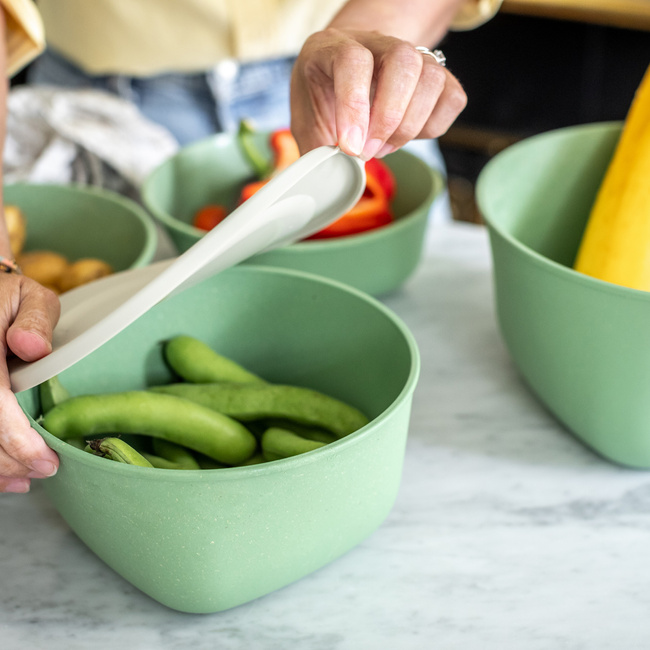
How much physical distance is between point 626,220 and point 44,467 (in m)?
0.52

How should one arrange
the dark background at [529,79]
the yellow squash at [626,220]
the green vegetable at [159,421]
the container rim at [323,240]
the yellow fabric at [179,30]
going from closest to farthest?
1. the green vegetable at [159,421]
2. the yellow squash at [626,220]
3. the container rim at [323,240]
4. the yellow fabric at [179,30]
5. the dark background at [529,79]

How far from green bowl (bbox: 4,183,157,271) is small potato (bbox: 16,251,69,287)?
0.18 feet

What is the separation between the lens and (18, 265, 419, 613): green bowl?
429mm

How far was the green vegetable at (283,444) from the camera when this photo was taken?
0.51m

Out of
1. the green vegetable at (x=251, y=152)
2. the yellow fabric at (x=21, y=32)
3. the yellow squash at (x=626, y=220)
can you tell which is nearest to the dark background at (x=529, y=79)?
the green vegetable at (x=251, y=152)

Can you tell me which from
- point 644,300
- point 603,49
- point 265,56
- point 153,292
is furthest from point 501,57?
point 153,292

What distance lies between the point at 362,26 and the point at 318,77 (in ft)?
0.47

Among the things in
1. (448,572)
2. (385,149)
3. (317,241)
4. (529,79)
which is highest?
(385,149)

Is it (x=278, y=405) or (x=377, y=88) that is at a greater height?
(x=377, y=88)

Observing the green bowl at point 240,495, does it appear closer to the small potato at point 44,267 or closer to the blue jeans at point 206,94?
the small potato at point 44,267

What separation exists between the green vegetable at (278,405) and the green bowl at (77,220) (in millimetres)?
309

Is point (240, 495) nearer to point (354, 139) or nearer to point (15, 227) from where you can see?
point (354, 139)

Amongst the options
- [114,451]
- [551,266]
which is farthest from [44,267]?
[551,266]

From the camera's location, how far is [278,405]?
574mm
